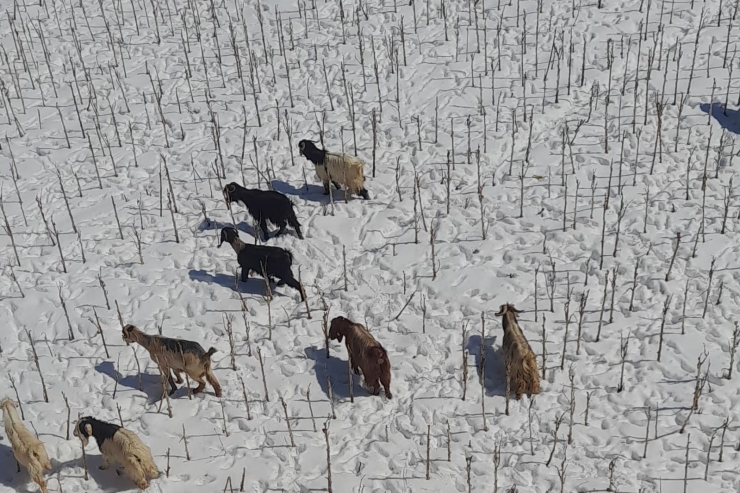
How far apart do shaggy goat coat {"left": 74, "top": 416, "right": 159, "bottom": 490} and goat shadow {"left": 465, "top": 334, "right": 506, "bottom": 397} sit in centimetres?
403

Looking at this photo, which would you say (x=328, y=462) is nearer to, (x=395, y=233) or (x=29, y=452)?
(x=29, y=452)

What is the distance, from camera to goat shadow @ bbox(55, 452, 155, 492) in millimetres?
8953

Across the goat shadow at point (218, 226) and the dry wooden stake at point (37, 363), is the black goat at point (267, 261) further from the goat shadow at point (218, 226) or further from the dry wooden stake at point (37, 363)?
the dry wooden stake at point (37, 363)

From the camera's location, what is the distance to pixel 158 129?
51.8ft

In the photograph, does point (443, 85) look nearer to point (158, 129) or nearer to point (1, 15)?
point (158, 129)

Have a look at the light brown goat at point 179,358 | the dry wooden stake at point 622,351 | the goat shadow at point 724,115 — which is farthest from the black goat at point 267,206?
the goat shadow at point 724,115

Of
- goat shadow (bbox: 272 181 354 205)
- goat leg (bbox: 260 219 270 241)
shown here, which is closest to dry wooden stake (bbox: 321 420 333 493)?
goat leg (bbox: 260 219 270 241)

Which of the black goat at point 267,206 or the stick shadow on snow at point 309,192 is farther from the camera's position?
the stick shadow on snow at point 309,192

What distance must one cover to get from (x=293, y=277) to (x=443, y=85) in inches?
255

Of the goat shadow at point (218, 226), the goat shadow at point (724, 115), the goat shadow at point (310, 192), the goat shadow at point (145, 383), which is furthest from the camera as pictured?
the goat shadow at point (724, 115)

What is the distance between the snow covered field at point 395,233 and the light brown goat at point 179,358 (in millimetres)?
292

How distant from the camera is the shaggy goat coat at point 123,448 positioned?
863cm

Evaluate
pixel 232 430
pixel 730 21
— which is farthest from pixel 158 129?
pixel 730 21

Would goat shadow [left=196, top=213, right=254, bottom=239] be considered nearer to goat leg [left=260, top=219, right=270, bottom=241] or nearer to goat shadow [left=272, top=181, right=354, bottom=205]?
goat leg [left=260, top=219, right=270, bottom=241]
